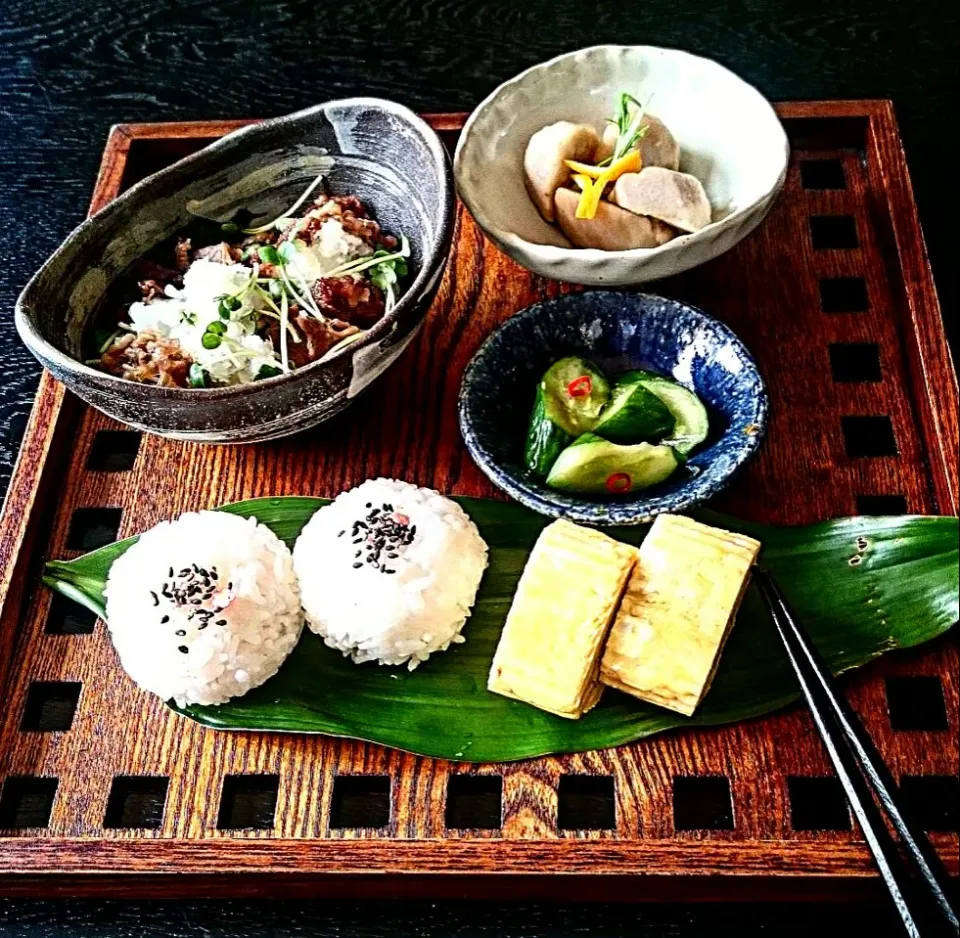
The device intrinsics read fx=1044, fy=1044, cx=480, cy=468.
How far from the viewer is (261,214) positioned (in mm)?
2373

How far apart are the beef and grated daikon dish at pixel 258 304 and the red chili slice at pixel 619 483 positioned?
23.6 inches

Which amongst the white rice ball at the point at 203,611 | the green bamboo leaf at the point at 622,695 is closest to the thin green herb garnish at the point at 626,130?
the green bamboo leaf at the point at 622,695

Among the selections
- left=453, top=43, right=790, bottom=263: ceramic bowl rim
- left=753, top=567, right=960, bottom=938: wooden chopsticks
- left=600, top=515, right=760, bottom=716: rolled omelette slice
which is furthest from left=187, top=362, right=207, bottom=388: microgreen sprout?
left=753, top=567, right=960, bottom=938: wooden chopsticks

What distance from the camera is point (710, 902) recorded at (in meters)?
1.77

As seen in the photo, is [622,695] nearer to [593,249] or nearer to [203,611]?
[203,611]

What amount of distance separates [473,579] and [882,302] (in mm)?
1111

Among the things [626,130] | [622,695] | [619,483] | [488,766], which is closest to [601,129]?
[626,130]

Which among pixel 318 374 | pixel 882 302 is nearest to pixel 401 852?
pixel 318 374

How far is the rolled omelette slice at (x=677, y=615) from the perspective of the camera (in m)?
1.70

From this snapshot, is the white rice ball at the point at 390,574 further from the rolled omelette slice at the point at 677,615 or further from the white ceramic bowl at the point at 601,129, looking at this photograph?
the white ceramic bowl at the point at 601,129

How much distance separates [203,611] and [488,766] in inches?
22.0

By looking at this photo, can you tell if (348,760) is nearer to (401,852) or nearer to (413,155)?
(401,852)

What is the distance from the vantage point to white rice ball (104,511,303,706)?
5.87 feet

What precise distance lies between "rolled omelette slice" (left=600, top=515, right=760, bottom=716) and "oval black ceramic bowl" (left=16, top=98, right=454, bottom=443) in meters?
0.64
